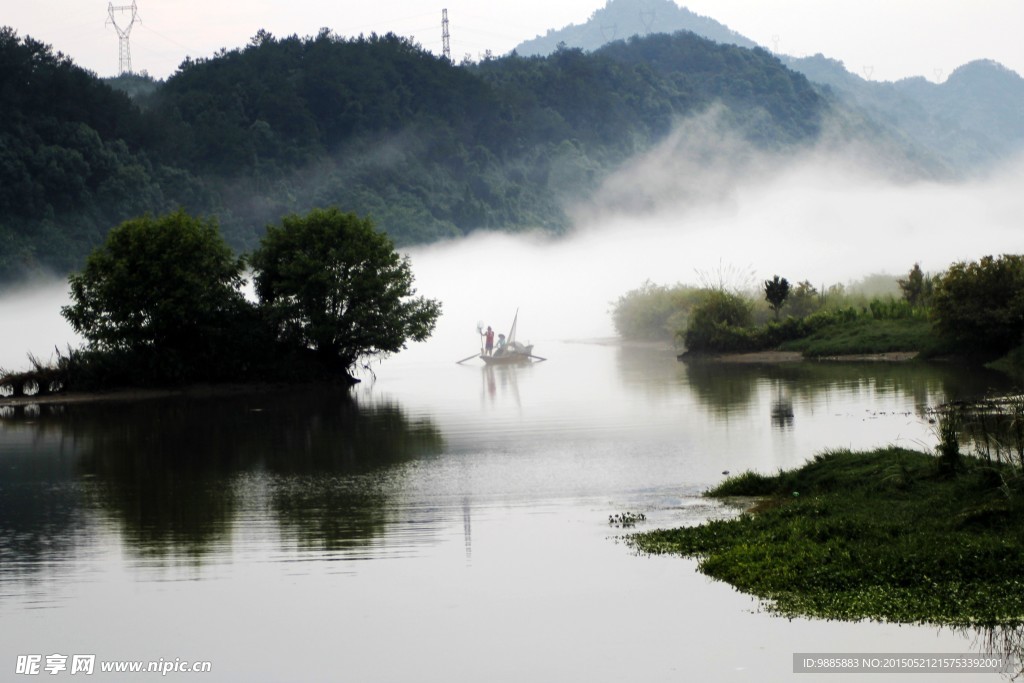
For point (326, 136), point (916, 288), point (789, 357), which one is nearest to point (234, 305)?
point (789, 357)

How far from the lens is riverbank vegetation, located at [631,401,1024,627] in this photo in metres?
10.9

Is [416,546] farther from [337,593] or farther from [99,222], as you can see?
[99,222]

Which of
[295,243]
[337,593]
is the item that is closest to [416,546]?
[337,593]

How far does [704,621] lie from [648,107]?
16737 centimetres

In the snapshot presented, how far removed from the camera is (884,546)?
12.1 metres

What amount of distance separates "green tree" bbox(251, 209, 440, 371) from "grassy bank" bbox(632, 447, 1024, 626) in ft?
97.3

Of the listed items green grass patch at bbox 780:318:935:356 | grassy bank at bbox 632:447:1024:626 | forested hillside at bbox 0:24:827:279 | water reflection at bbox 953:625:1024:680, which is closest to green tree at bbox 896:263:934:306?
green grass patch at bbox 780:318:935:356

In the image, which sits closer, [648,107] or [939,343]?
[939,343]

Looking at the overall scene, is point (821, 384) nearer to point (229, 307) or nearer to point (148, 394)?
point (229, 307)

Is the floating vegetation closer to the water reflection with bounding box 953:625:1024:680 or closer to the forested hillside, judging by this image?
the water reflection with bounding box 953:625:1024:680

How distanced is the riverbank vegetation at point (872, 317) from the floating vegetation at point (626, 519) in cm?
2457

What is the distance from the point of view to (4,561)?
14773 mm

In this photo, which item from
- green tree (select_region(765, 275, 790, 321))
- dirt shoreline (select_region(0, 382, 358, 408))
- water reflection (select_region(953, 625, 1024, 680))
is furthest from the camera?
green tree (select_region(765, 275, 790, 321))
